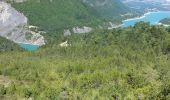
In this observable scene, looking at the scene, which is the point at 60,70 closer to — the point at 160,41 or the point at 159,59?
the point at 159,59

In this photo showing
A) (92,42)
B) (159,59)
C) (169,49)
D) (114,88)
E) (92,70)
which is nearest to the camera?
(114,88)

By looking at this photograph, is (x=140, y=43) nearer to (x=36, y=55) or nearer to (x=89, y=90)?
(x=36, y=55)

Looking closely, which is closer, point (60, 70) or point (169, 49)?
point (60, 70)

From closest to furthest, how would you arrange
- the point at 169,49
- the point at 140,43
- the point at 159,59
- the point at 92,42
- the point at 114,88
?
1. the point at 114,88
2. the point at 159,59
3. the point at 169,49
4. the point at 140,43
5. the point at 92,42

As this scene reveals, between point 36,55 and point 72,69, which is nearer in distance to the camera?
point 72,69

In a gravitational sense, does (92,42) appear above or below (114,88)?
below

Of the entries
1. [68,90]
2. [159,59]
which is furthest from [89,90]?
[159,59]

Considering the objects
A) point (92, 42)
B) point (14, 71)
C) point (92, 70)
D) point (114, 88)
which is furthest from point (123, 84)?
point (92, 42)
